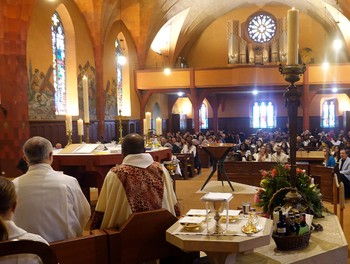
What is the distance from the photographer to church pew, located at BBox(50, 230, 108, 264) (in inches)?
103

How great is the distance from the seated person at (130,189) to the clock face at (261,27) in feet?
73.4

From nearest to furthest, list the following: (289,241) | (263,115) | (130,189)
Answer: (130,189)
(289,241)
(263,115)

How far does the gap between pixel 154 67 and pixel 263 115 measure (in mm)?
8757

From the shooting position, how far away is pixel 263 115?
26.6 metres

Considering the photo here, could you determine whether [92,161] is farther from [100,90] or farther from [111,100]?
[111,100]

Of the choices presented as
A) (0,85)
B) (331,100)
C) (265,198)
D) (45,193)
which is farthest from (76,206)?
(331,100)

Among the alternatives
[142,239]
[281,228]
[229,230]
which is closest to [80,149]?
[142,239]

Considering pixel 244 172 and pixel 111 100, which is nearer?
pixel 244 172

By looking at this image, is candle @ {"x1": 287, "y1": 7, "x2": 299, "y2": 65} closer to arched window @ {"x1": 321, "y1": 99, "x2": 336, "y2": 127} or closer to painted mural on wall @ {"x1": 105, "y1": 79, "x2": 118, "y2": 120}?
painted mural on wall @ {"x1": 105, "y1": 79, "x2": 118, "y2": 120}

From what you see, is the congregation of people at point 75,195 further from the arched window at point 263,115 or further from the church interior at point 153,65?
the arched window at point 263,115

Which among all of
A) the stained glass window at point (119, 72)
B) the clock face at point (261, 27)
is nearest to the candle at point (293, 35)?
the stained glass window at point (119, 72)

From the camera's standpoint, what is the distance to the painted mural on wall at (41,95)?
1198cm

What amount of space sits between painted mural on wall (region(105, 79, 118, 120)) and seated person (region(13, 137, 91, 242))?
14.2 meters

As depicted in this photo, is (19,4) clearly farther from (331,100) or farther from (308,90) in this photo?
(331,100)
